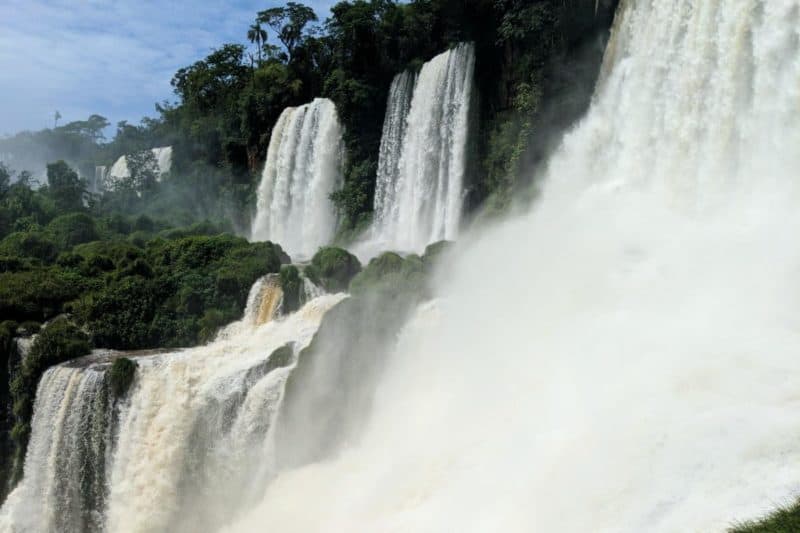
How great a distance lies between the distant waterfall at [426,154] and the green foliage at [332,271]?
216 inches

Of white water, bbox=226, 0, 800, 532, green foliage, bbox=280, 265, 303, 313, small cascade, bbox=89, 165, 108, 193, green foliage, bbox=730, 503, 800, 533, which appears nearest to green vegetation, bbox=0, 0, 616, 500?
green foliage, bbox=280, 265, 303, 313

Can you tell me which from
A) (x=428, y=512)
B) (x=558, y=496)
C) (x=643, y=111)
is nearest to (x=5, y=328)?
(x=428, y=512)

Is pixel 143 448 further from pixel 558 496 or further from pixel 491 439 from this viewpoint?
pixel 558 496

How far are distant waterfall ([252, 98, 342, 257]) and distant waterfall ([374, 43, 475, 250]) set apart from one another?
350 centimetres

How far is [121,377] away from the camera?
1488 cm

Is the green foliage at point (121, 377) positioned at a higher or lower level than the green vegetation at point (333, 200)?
lower

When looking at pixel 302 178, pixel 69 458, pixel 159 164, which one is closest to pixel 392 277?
pixel 69 458

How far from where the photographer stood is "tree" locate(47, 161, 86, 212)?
121 ft

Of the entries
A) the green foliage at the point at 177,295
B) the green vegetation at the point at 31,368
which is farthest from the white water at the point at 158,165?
the green vegetation at the point at 31,368

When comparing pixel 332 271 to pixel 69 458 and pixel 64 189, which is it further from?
pixel 64 189

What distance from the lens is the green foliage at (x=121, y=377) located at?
1488cm

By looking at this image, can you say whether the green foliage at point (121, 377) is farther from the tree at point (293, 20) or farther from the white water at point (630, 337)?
the tree at point (293, 20)

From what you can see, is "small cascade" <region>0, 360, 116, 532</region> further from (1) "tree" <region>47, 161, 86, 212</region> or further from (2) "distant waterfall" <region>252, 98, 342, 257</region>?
(1) "tree" <region>47, 161, 86, 212</region>

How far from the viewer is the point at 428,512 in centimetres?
987
